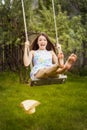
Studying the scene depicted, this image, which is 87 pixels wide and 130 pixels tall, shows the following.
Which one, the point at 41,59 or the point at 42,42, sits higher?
the point at 42,42

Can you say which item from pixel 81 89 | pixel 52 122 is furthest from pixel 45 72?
pixel 81 89

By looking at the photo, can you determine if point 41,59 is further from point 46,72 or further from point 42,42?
point 46,72

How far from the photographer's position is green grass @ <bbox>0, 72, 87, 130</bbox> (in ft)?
33.5

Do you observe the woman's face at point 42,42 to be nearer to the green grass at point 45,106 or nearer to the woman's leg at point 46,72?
the woman's leg at point 46,72

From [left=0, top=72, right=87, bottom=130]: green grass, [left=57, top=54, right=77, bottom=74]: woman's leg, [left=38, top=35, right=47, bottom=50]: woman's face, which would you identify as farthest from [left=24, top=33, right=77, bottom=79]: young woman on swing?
[left=0, top=72, right=87, bottom=130]: green grass

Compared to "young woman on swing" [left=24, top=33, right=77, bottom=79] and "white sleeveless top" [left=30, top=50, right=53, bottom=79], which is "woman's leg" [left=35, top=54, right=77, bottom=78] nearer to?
"young woman on swing" [left=24, top=33, right=77, bottom=79]

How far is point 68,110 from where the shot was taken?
11.3m

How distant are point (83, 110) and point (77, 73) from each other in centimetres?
519

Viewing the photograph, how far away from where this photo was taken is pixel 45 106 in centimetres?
1166

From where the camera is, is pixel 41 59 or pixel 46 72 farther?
pixel 41 59

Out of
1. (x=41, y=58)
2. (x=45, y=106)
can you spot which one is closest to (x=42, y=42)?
(x=41, y=58)

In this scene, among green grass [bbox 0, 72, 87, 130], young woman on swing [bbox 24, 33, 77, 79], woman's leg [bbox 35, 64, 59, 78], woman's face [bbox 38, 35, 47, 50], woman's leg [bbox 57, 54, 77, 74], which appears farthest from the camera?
green grass [bbox 0, 72, 87, 130]

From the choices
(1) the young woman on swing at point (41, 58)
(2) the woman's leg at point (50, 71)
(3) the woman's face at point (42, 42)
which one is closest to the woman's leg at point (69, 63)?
(2) the woman's leg at point (50, 71)

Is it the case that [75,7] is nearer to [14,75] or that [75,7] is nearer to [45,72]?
[14,75]
